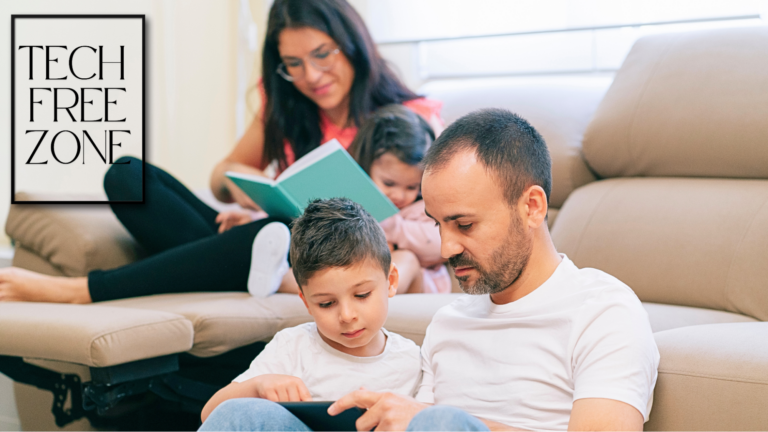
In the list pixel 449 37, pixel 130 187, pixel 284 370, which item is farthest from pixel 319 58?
pixel 284 370

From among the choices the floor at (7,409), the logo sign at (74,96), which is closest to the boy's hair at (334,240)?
the floor at (7,409)

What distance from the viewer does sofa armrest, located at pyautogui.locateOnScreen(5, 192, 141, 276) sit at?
5.91 ft

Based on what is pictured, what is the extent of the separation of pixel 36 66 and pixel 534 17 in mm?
2302

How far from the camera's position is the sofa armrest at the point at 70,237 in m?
1.80

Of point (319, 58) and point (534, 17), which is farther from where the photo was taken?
point (534, 17)

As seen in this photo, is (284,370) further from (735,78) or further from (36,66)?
(36,66)

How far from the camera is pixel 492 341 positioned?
0.93 meters

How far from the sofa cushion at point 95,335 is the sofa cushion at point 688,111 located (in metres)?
1.10

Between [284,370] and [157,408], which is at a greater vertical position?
[284,370]

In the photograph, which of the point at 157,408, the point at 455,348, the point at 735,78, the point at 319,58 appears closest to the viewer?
the point at 455,348

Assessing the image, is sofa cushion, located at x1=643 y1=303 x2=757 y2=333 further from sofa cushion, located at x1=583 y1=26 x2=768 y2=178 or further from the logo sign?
the logo sign

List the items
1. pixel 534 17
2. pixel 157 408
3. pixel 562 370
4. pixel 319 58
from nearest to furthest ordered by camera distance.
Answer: pixel 562 370, pixel 157 408, pixel 319 58, pixel 534 17

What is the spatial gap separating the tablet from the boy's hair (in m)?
0.20


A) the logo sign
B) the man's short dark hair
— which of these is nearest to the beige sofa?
the man's short dark hair
